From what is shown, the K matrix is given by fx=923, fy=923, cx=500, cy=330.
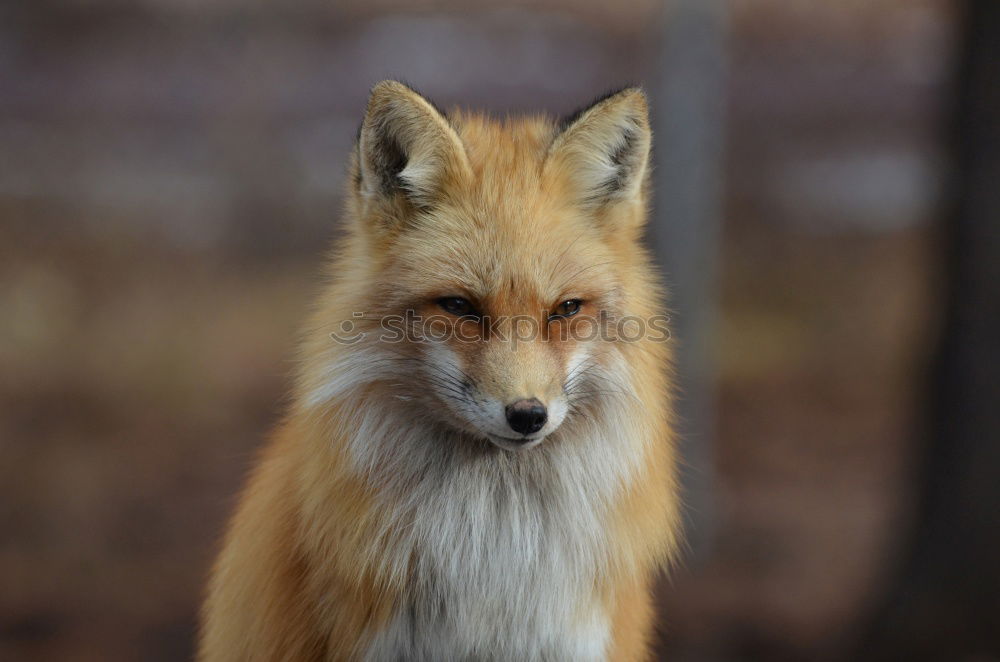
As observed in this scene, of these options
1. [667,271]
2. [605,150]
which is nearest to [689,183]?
[667,271]

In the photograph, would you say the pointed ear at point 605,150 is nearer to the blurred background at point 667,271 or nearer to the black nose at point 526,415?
the black nose at point 526,415

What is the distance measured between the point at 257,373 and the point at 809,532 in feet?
18.2

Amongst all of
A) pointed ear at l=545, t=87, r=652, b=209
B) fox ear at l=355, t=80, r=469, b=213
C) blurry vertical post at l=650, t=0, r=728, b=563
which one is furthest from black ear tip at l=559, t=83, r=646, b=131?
blurry vertical post at l=650, t=0, r=728, b=563

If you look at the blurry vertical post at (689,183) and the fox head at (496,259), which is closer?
the fox head at (496,259)

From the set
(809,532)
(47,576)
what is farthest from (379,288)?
(809,532)

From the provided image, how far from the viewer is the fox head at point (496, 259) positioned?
6.98 ft

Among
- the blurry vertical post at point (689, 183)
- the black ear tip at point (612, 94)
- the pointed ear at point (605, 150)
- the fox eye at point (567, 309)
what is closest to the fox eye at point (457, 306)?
the fox eye at point (567, 309)

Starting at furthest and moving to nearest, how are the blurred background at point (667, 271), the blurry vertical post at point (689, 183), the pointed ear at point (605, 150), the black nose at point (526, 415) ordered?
the blurry vertical post at point (689, 183) < the blurred background at point (667, 271) < the pointed ear at point (605, 150) < the black nose at point (526, 415)

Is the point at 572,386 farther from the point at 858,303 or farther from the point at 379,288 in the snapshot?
the point at 858,303

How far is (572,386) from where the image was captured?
2234 mm

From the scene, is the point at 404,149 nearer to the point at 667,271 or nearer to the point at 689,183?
the point at 667,271

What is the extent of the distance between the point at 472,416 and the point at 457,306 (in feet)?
0.87

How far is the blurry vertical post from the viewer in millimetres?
6000

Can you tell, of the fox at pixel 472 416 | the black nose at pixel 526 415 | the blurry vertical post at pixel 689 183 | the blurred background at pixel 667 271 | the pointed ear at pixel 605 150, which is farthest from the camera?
the blurry vertical post at pixel 689 183
